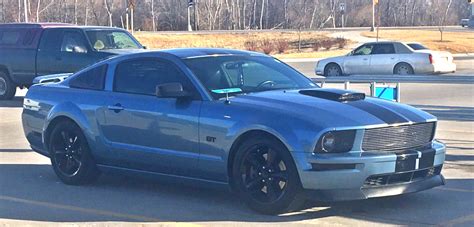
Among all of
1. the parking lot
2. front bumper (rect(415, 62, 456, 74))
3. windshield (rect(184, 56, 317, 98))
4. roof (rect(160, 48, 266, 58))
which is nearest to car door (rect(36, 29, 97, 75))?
the parking lot

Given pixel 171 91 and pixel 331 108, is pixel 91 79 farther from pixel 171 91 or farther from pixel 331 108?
pixel 331 108

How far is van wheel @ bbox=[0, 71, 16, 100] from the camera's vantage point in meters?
20.0

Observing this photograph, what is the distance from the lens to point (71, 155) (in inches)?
358

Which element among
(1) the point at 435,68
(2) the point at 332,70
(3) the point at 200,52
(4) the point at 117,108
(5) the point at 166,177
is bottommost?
(2) the point at 332,70

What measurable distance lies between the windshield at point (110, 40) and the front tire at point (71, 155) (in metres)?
9.40

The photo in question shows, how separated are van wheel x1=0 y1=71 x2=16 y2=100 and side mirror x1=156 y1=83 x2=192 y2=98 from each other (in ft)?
42.3

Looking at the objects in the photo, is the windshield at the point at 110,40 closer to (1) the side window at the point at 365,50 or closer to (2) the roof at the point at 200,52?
(2) the roof at the point at 200,52

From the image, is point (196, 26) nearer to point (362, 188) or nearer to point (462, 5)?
point (462, 5)

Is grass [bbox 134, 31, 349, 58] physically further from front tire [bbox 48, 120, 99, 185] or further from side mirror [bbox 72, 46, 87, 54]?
front tire [bbox 48, 120, 99, 185]

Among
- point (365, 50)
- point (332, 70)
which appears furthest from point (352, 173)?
point (365, 50)

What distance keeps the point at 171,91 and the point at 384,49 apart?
23.8m

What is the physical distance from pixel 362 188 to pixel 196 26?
9326 centimetres

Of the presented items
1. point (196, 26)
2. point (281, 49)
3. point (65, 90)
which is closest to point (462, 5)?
point (196, 26)

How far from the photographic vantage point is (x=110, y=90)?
8852 mm
